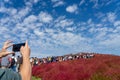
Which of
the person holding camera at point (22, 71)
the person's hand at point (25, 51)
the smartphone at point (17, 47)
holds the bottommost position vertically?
the person holding camera at point (22, 71)

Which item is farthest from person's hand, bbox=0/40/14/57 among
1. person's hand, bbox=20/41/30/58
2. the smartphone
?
person's hand, bbox=20/41/30/58

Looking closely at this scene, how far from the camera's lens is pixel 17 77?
4195mm

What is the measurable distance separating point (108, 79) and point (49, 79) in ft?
26.4

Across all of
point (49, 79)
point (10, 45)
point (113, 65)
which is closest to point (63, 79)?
point (49, 79)

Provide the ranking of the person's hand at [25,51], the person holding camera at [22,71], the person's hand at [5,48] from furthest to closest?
the person's hand at [5,48], the person's hand at [25,51], the person holding camera at [22,71]

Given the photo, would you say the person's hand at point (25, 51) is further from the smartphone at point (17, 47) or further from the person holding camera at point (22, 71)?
the smartphone at point (17, 47)

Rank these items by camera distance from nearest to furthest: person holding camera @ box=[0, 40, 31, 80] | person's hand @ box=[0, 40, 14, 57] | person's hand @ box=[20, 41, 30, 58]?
person holding camera @ box=[0, 40, 31, 80] → person's hand @ box=[20, 41, 30, 58] → person's hand @ box=[0, 40, 14, 57]

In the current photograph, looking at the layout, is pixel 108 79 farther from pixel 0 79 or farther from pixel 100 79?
pixel 0 79

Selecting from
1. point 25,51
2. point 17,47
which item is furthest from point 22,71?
point 17,47

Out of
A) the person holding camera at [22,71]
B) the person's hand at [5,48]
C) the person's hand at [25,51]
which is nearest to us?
the person holding camera at [22,71]

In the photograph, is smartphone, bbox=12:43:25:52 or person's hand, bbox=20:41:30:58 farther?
smartphone, bbox=12:43:25:52

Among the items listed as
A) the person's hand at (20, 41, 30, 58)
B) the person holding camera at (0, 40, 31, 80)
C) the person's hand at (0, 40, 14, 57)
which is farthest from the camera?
the person's hand at (0, 40, 14, 57)

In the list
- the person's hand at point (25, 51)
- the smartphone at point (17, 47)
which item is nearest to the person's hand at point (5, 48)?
the smartphone at point (17, 47)

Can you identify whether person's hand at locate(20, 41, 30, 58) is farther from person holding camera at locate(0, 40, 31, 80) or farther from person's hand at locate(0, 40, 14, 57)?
person's hand at locate(0, 40, 14, 57)
